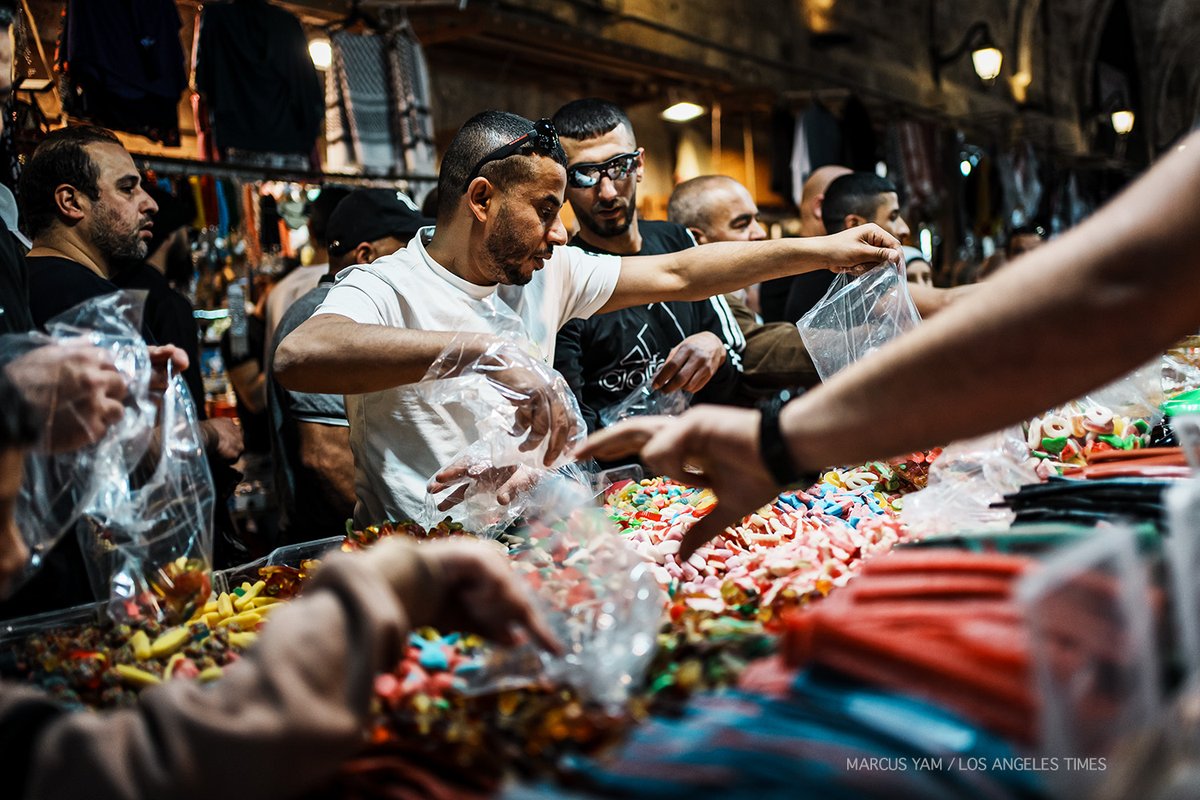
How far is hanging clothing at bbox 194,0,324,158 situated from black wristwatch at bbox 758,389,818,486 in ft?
14.9

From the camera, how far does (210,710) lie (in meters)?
0.98

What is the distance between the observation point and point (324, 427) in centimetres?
358

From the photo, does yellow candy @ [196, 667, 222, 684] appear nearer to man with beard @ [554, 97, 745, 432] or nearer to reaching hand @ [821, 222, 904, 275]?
man with beard @ [554, 97, 745, 432]

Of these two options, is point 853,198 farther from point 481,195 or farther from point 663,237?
point 481,195

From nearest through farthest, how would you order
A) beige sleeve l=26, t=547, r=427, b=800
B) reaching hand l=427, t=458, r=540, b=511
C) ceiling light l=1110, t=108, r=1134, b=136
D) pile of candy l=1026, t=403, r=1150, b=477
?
1. beige sleeve l=26, t=547, r=427, b=800
2. reaching hand l=427, t=458, r=540, b=511
3. pile of candy l=1026, t=403, r=1150, b=477
4. ceiling light l=1110, t=108, r=1134, b=136

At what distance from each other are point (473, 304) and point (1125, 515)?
5.14 feet

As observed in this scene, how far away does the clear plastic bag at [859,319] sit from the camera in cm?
259

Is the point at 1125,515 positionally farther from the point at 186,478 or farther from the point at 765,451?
the point at 186,478

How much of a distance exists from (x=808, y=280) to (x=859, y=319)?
1.87 metres

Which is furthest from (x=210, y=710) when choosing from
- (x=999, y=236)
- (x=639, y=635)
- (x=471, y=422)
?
(x=999, y=236)

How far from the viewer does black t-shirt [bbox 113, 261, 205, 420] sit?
360cm

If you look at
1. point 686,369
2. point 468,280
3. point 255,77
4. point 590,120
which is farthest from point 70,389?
point 255,77

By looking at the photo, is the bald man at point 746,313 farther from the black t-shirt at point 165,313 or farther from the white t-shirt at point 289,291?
the black t-shirt at point 165,313

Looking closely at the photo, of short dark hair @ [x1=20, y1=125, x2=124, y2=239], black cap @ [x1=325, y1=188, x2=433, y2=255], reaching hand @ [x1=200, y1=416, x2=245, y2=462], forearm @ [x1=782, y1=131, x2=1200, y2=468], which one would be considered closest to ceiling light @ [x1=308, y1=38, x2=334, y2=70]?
black cap @ [x1=325, y1=188, x2=433, y2=255]
